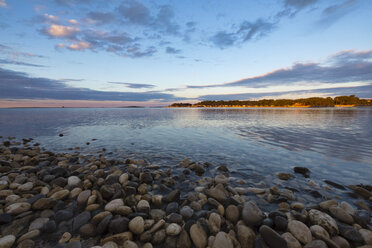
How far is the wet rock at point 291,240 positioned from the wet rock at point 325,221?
1.21 metres

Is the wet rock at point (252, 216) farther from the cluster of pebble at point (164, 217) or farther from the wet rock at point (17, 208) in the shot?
the wet rock at point (17, 208)

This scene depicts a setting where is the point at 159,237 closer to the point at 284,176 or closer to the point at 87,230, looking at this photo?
the point at 87,230

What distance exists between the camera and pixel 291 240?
157 inches

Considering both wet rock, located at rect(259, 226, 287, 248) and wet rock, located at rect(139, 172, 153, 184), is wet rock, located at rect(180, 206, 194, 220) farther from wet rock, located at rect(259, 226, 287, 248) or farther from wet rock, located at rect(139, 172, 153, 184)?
wet rock, located at rect(139, 172, 153, 184)

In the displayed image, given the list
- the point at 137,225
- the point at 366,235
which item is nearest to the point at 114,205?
the point at 137,225

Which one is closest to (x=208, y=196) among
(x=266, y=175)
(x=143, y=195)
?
(x=143, y=195)

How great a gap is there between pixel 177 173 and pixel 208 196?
2.93 meters

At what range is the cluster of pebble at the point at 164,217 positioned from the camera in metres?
4.10

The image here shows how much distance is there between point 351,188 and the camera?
273 inches

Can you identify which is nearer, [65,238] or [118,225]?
[65,238]

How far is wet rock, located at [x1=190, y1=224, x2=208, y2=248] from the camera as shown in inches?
160

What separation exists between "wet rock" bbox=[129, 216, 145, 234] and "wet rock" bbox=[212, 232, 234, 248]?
78.3 inches

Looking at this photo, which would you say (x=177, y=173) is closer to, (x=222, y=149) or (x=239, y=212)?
(x=239, y=212)

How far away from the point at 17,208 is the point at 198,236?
5774mm
